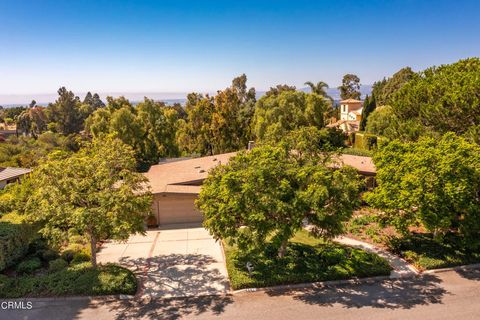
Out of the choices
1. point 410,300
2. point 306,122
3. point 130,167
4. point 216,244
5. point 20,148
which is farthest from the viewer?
point 20,148

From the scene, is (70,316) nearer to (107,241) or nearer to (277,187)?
(107,241)

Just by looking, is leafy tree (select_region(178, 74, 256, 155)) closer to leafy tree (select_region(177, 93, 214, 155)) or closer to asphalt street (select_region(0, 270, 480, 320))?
leafy tree (select_region(177, 93, 214, 155))

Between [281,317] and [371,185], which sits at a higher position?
[371,185]

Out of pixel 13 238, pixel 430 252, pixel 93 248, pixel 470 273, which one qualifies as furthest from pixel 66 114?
pixel 470 273

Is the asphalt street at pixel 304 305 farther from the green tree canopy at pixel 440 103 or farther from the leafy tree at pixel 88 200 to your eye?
the green tree canopy at pixel 440 103

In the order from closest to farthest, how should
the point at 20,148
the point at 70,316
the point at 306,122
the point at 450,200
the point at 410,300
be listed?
the point at 70,316, the point at 410,300, the point at 450,200, the point at 306,122, the point at 20,148

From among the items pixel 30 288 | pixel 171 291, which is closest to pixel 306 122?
pixel 171 291

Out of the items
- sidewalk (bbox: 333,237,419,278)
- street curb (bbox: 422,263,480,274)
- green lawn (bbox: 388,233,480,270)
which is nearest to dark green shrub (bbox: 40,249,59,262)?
sidewalk (bbox: 333,237,419,278)

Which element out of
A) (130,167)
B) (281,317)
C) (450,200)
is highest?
(130,167)
